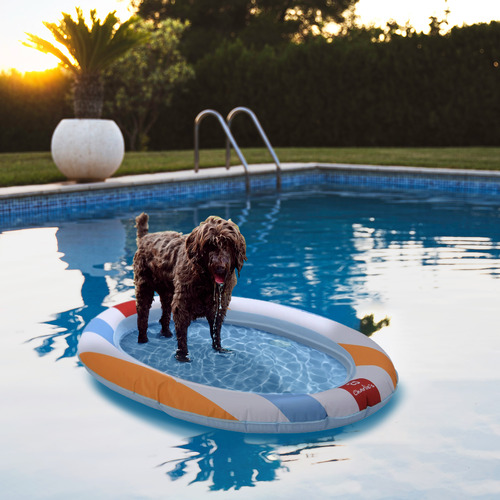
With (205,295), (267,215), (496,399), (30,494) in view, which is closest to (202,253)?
(205,295)

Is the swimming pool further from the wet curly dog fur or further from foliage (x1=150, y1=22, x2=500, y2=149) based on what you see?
foliage (x1=150, y1=22, x2=500, y2=149)

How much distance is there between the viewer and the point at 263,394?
3.51 meters

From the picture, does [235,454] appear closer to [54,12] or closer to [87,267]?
[87,267]

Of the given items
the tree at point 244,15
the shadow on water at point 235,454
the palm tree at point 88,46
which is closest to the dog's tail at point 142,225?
the shadow on water at point 235,454

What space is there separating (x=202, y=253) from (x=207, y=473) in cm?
115

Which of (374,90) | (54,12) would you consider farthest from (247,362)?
(374,90)

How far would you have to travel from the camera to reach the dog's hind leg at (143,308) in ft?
14.7

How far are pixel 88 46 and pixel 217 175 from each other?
3.39 meters

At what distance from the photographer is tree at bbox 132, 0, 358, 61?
33188 millimetres

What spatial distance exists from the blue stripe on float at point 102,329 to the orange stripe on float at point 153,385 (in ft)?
0.70

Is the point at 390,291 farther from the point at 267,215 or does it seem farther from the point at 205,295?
the point at 267,215

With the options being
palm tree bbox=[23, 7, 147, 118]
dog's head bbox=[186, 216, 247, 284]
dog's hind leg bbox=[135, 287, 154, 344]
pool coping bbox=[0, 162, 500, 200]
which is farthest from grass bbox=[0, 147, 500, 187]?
dog's head bbox=[186, 216, 247, 284]

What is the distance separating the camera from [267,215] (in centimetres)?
1070

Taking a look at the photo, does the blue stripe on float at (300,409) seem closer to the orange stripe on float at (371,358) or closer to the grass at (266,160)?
the orange stripe on float at (371,358)
